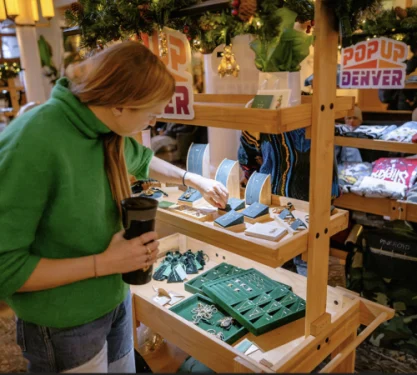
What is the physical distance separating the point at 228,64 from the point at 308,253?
697mm

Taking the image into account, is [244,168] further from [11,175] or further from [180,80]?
[11,175]

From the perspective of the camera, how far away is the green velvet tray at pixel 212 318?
155 centimetres

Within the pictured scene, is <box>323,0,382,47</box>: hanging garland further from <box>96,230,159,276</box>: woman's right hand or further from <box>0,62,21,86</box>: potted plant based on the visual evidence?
<box>0,62,21,86</box>: potted plant

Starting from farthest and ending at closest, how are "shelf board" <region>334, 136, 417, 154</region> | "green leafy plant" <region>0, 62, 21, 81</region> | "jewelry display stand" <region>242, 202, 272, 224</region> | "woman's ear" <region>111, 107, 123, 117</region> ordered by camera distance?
"green leafy plant" <region>0, 62, 21, 81</region>
"shelf board" <region>334, 136, 417, 154</region>
"jewelry display stand" <region>242, 202, 272, 224</region>
"woman's ear" <region>111, 107, 123, 117</region>

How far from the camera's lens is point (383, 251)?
7.64ft

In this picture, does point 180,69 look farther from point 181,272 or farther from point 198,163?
point 181,272

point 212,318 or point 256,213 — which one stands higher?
point 256,213

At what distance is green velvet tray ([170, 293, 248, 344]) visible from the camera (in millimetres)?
1545

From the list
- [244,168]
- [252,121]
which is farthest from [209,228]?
[244,168]

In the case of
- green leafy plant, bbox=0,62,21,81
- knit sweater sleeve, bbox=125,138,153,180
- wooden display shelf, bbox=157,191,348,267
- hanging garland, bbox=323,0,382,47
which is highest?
green leafy plant, bbox=0,62,21,81

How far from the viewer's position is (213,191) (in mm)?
1578

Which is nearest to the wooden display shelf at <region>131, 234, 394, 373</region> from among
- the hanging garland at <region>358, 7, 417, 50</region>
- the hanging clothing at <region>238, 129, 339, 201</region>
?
the hanging clothing at <region>238, 129, 339, 201</region>

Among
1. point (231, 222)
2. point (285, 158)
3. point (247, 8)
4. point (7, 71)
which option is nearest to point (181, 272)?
point (231, 222)

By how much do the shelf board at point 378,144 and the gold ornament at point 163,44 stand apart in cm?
170
